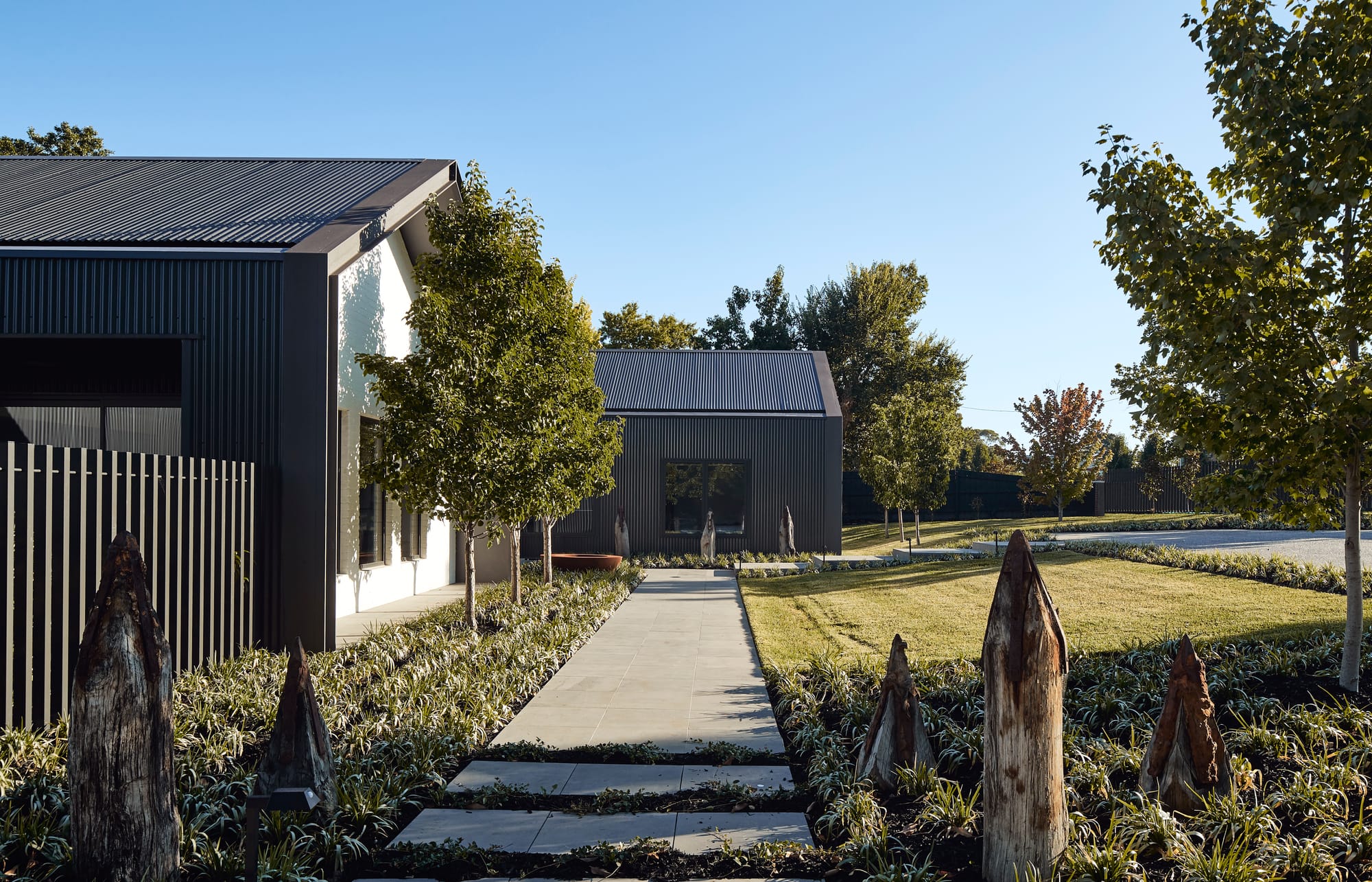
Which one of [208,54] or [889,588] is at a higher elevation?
[208,54]

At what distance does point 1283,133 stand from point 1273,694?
12.4ft

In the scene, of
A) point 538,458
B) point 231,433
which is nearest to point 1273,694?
point 538,458

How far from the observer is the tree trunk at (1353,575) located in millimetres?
6250

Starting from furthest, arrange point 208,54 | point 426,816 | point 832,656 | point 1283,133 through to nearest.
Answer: point 208,54
point 832,656
point 1283,133
point 426,816

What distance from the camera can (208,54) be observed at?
34.0ft

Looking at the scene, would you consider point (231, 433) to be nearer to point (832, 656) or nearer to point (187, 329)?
point (187, 329)

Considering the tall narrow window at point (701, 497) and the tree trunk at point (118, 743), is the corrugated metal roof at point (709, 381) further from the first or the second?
the tree trunk at point (118, 743)

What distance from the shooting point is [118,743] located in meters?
3.66

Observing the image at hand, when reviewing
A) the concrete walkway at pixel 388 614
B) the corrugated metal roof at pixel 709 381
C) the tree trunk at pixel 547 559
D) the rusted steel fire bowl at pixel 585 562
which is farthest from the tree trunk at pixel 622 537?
the concrete walkway at pixel 388 614

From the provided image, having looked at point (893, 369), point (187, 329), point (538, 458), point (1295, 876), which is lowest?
point (1295, 876)

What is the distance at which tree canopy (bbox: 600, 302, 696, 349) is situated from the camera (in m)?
42.9

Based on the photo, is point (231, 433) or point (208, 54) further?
point (208, 54)

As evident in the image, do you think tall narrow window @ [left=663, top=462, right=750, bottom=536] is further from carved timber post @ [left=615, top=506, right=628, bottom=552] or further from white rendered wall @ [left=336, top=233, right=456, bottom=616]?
white rendered wall @ [left=336, top=233, right=456, bottom=616]

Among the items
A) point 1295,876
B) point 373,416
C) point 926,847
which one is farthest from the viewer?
point 373,416
